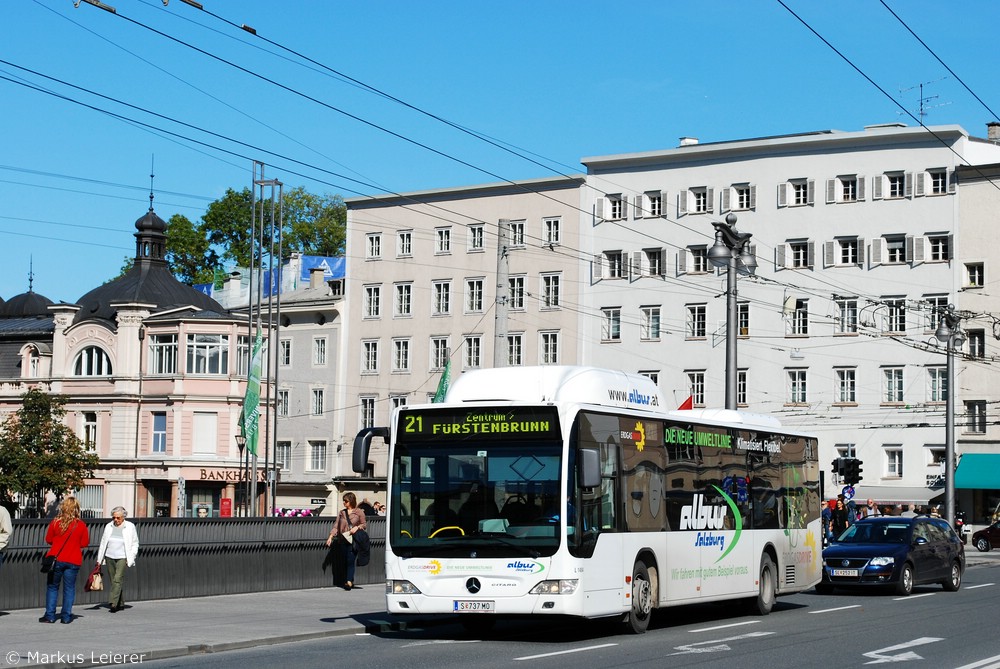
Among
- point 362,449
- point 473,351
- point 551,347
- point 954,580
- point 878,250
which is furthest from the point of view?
point 473,351

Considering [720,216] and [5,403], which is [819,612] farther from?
[5,403]

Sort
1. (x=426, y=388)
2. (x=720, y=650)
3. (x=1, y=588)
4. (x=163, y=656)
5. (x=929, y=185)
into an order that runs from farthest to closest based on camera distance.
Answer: (x=426, y=388), (x=929, y=185), (x=1, y=588), (x=720, y=650), (x=163, y=656)

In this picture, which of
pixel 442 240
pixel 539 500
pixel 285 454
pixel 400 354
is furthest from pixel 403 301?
pixel 539 500

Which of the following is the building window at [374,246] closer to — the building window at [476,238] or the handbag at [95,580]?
the building window at [476,238]

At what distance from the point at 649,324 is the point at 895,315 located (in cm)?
1309

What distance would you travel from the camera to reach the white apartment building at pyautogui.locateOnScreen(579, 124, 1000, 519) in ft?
232

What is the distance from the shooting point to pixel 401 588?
18.3 meters

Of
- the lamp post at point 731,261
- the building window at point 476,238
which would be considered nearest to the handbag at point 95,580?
the lamp post at point 731,261

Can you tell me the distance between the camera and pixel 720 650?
17.2 metres

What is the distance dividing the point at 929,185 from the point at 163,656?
200 feet

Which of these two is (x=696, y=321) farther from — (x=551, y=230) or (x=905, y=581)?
(x=905, y=581)

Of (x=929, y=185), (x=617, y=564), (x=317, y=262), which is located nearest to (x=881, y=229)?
(x=929, y=185)

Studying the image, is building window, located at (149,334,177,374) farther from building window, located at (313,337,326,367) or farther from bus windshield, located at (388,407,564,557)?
bus windshield, located at (388,407,564,557)

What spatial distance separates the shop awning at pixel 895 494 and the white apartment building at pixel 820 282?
0.11 m
